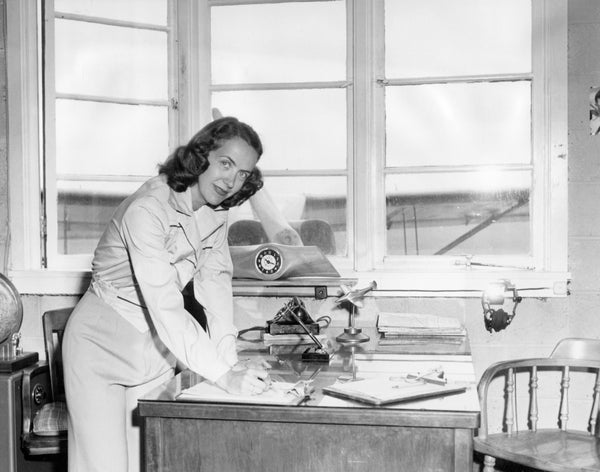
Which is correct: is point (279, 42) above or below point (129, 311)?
above

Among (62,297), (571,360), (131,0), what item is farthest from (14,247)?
(571,360)

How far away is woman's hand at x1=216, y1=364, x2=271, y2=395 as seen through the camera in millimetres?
2059

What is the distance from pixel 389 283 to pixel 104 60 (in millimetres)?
1795

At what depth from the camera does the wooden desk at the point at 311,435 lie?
1917 mm

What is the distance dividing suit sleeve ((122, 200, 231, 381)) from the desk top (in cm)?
12

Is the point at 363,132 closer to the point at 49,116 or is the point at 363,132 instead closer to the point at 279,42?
the point at 279,42

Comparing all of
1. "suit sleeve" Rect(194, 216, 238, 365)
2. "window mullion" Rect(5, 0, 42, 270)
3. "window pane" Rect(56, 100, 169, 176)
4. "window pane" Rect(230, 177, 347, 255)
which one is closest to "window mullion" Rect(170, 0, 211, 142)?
"window pane" Rect(56, 100, 169, 176)

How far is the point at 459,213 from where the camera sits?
11.9 ft

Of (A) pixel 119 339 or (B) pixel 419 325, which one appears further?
(B) pixel 419 325

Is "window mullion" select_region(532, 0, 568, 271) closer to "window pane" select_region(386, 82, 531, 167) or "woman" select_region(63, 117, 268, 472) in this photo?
"window pane" select_region(386, 82, 531, 167)

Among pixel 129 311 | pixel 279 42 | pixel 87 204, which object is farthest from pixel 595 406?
pixel 87 204

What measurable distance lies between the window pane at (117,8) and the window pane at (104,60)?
0.06 m

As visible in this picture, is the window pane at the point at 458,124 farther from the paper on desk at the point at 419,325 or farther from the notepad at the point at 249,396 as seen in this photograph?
the notepad at the point at 249,396

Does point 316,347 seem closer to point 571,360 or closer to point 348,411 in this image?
point 348,411
